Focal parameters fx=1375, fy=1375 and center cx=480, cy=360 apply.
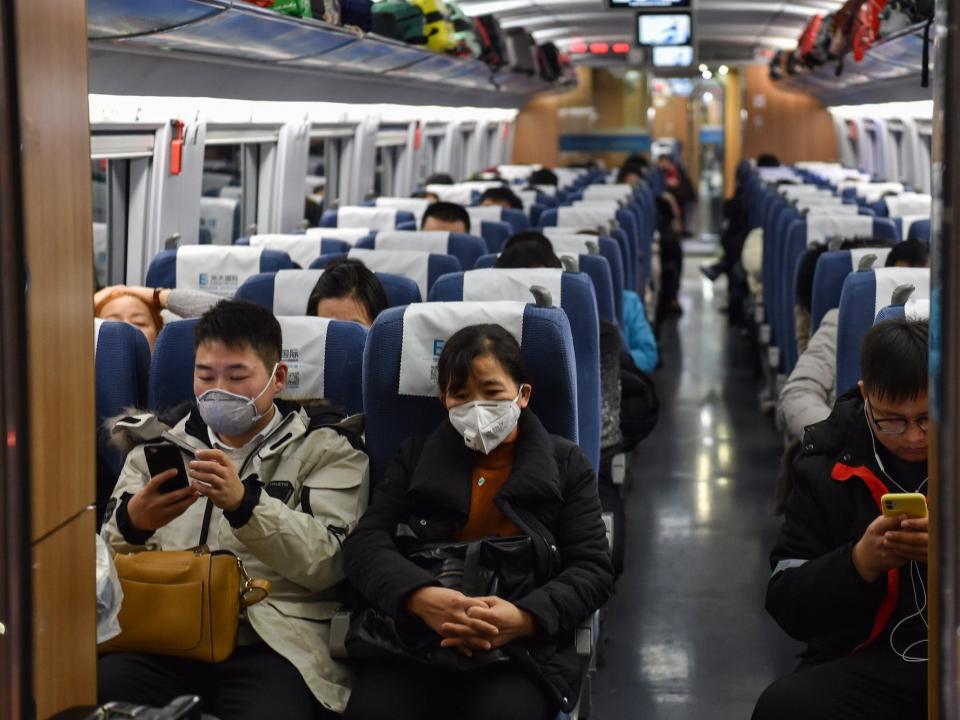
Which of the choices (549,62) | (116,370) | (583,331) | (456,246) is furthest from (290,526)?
(549,62)

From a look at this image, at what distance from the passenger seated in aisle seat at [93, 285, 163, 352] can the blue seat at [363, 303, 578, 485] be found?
4.95 feet

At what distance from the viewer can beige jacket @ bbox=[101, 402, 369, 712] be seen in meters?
2.92

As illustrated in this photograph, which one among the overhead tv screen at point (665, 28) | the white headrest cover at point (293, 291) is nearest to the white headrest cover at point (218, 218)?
the white headrest cover at point (293, 291)

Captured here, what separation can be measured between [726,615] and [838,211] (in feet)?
13.0

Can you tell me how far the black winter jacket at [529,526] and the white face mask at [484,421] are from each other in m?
0.06

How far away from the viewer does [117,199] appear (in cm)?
699

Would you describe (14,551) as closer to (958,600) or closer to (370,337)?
(958,600)

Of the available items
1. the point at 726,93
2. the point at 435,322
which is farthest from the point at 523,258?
the point at 726,93

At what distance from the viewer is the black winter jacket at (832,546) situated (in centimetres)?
267

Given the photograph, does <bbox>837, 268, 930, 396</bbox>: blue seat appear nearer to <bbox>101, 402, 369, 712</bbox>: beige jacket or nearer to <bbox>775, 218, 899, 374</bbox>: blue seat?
<bbox>101, 402, 369, 712</bbox>: beige jacket

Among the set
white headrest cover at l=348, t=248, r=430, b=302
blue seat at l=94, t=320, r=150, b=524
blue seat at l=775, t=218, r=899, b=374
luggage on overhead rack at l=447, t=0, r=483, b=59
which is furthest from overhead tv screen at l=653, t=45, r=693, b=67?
blue seat at l=94, t=320, r=150, b=524

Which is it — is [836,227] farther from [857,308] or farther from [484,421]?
Result: [484,421]

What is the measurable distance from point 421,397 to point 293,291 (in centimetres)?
154

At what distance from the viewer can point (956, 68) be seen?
4.96 feet
